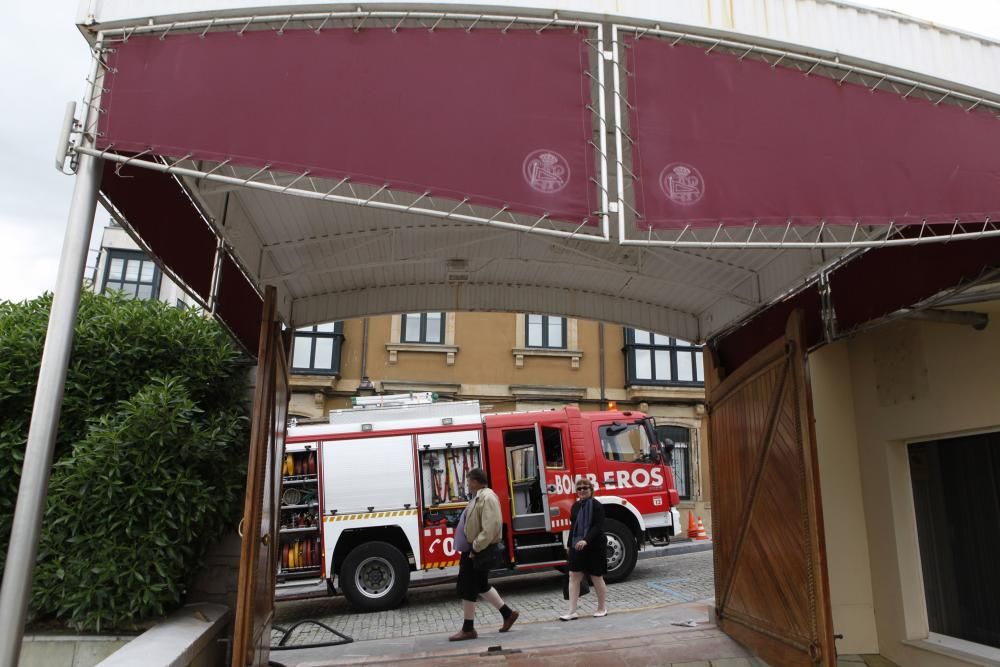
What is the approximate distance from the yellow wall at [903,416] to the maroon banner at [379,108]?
3823 mm

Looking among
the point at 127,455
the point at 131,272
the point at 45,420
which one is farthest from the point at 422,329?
the point at 45,420

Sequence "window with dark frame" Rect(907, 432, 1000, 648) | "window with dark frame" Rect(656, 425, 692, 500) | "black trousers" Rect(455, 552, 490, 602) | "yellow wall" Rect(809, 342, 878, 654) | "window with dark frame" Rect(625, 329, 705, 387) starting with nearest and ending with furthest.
Result: "window with dark frame" Rect(907, 432, 1000, 648) → "yellow wall" Rect(809, 342, 878, 654) → "black trousers" Rect(455, 552, 490, 602) → "window with dark frame" Rect(656, 425, 692, 500) → "window with dark frame" Rect(625, 329, 705, 387)

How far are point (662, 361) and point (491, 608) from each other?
42.1 ft

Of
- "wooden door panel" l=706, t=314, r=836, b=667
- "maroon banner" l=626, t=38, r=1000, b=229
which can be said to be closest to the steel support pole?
"maroon banner" l=626, t=38, r=1000, b=229

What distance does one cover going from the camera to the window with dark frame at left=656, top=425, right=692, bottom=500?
20672mm

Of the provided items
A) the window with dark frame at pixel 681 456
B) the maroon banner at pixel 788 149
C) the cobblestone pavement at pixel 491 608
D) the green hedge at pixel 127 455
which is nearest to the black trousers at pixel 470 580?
the cobblestone pavement at pixel 491 608

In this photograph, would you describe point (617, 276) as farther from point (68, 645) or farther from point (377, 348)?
point (377, 348)

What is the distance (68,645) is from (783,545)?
17.8 feet

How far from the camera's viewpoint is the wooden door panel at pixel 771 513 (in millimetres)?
5191

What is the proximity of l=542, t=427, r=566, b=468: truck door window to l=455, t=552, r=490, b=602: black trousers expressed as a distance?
3997 mm

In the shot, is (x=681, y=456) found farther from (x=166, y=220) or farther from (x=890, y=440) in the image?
(x=166, y=220)

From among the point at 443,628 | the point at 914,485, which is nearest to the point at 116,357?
the point at 443,628

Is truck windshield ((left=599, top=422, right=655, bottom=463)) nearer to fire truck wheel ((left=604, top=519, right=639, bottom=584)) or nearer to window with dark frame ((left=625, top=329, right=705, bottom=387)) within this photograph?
fire truck wheel ((left=604, top=519, right=639, bottom=584))

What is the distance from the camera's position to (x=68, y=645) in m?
5.00
